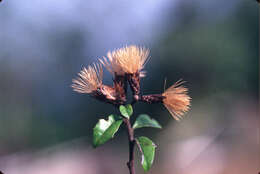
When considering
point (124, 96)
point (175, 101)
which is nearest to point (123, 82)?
point (124, 96)

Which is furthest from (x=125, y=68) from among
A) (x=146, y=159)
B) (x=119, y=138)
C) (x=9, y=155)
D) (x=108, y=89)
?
(x=9, y=155)

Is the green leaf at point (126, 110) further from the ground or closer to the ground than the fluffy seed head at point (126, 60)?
closer to the ground

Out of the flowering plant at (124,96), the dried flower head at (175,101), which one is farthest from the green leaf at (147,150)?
the dried flower head at (175,101)

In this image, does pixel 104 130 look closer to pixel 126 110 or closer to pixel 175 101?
pixel 126 110

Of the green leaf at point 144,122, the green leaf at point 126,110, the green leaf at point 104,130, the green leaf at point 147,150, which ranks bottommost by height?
the green leaf at point 147,150

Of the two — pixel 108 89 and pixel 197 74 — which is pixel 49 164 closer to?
pixel 197 74

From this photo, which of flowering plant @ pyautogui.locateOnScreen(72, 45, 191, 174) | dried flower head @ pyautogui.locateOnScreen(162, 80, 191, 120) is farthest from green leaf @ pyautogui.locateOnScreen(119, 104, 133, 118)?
dried flower head @ pyautogui.locateOnScreen(162, 80, 191, 120)

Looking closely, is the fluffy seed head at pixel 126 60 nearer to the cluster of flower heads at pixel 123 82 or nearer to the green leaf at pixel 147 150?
the cluster of flower heads at pixel 123 82
